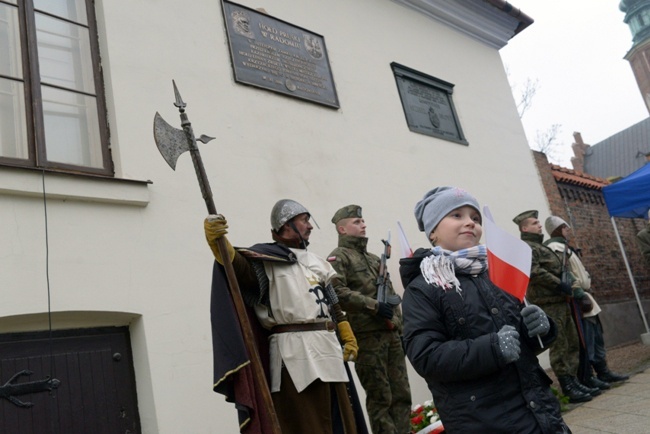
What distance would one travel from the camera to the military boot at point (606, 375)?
19.1 ft

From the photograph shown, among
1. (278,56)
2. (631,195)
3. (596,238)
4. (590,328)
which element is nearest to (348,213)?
(278,56)

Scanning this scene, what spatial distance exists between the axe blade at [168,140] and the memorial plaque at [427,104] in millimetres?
4676

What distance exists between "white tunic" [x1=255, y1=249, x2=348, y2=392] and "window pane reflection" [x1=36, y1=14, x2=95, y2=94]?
250 cm

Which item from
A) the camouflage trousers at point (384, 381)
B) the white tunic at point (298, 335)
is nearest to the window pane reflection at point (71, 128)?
the white tunic at point (298, 335)

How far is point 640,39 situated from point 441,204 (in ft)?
173

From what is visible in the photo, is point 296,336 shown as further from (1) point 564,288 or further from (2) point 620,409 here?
(1) point 564,288

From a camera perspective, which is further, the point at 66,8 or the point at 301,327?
the point at 66,8

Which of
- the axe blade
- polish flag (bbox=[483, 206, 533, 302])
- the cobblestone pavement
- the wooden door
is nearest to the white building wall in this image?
the wooden door

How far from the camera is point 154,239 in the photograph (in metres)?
4.22

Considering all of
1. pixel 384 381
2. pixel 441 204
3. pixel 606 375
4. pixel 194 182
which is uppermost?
pixel 194 182

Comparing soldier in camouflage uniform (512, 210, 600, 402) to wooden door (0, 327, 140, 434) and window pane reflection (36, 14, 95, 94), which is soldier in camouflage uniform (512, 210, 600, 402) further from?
window pane reflection (36, 14, 95, 94)

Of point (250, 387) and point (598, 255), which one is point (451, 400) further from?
point (598, 255)

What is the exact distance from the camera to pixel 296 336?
317cm

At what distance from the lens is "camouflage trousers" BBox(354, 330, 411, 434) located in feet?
13.7
